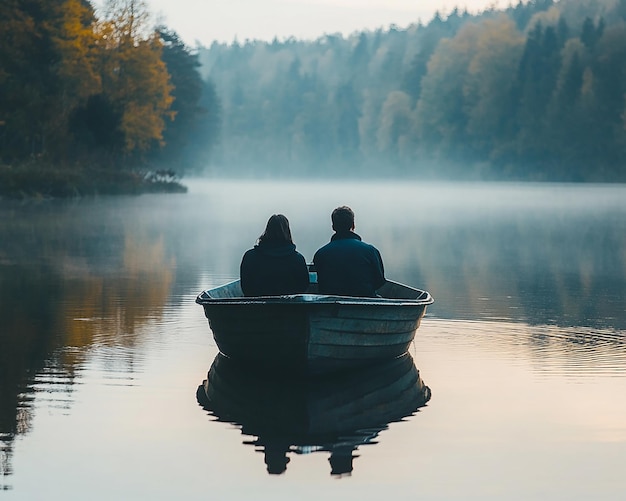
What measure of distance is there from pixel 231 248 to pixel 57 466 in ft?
75.1

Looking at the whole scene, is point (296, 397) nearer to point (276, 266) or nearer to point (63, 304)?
point (276, 266)

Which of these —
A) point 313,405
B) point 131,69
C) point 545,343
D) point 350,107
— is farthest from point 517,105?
point 313,405

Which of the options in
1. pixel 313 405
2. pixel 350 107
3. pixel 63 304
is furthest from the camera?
pixel 350 107

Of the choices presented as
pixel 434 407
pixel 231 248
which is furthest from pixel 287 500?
pixel 231 248

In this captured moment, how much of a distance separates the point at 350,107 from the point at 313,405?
186 m

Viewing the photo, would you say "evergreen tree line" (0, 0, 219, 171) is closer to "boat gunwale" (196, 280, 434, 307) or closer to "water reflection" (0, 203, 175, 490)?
"water reflection" (0, 203, 175, 490)

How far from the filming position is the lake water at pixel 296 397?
834 centimetres

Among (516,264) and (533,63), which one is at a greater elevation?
(533,63)

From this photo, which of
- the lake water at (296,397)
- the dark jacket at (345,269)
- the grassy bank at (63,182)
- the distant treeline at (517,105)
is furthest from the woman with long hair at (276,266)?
the distant treeline at (517,105)

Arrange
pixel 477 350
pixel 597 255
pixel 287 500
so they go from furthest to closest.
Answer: pixel 597 255 < pixel 477 350 < pixel 287 500

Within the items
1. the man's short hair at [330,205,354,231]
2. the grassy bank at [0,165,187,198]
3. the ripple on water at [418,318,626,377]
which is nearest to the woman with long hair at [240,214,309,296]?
the man's short hair at [330,205,354,231]

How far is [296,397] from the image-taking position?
37.7 feet

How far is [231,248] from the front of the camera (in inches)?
1241

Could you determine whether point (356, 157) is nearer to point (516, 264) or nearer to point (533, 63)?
point (533, 63)
